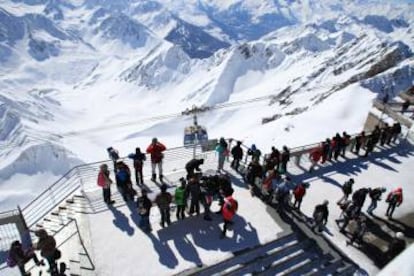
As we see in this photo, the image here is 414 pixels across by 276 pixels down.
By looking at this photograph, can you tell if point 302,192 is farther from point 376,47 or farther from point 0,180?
point 376,47

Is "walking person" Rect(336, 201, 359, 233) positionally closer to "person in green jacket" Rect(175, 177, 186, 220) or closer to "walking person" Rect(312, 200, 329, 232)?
"walking person" Rect(312, 200, 329, 232)

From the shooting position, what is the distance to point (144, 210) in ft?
44.1

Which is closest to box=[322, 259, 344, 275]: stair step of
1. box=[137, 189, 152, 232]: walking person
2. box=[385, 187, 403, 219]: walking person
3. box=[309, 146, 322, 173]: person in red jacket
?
box=[385, 187, 403, 219]: walking person

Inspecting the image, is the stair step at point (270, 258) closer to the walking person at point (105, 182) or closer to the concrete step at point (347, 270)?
the concrete step at point (347, 270)

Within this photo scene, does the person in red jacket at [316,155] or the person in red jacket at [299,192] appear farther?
the person in red jacket at [316,155]

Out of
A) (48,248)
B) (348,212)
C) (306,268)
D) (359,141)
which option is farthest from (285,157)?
(48,248)

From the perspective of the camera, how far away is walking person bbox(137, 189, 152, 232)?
1326cm

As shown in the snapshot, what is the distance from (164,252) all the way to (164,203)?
173cm

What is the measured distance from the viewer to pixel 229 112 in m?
178

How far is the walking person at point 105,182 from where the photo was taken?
14.6m

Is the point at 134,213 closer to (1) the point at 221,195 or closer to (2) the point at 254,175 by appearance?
(1) the point at 221,195

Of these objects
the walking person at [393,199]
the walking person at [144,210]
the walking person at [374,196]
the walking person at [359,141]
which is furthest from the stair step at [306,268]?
the walking person at [359,141]

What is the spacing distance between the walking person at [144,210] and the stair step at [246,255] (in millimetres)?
3091

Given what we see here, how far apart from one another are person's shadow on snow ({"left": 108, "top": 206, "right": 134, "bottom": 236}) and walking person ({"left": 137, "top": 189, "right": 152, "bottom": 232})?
49 centimetres
